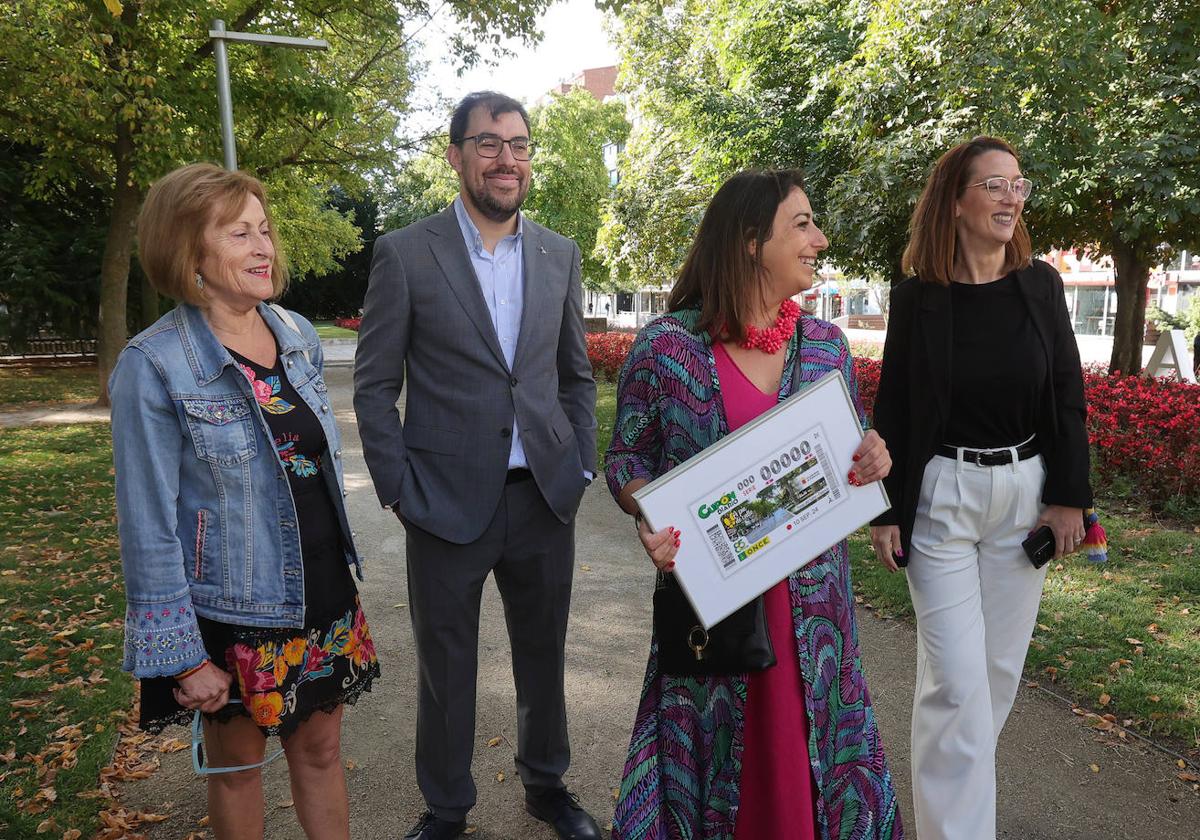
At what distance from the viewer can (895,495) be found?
2.86 metres

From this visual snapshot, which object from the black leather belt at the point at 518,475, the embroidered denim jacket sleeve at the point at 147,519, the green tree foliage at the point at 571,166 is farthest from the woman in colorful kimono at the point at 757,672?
the green tree foliage at the point at 571,166

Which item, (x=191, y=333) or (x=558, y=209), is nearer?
(x=191, y=333)

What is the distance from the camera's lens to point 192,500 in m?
2.26

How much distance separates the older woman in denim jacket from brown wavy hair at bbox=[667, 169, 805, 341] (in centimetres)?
119

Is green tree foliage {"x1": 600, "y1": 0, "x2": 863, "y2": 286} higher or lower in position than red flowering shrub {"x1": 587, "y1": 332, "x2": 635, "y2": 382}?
higher

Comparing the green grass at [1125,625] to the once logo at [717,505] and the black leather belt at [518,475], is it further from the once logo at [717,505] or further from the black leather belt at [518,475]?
the black leather belt at [518,475]

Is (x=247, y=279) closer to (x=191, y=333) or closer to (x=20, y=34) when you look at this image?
(x=191, y=333)

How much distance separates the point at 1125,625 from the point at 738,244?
3975mm

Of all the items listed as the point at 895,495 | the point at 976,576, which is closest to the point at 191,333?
the point at 895,495

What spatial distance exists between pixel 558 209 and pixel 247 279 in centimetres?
3553

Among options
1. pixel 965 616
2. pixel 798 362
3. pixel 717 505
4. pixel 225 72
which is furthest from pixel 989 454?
pixel 225 72

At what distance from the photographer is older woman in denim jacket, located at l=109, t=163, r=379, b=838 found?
2.15 meters

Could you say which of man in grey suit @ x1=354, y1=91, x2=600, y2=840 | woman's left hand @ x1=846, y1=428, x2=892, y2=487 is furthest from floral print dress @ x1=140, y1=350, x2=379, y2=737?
woman's left hand @ x1=846, y1=428, x2=892, y2=487

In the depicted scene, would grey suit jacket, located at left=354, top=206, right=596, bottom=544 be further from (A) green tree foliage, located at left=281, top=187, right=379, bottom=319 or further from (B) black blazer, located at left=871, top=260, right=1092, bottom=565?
(A) green tree foliage, located at left=281, top=187, right=379, bottom=319
